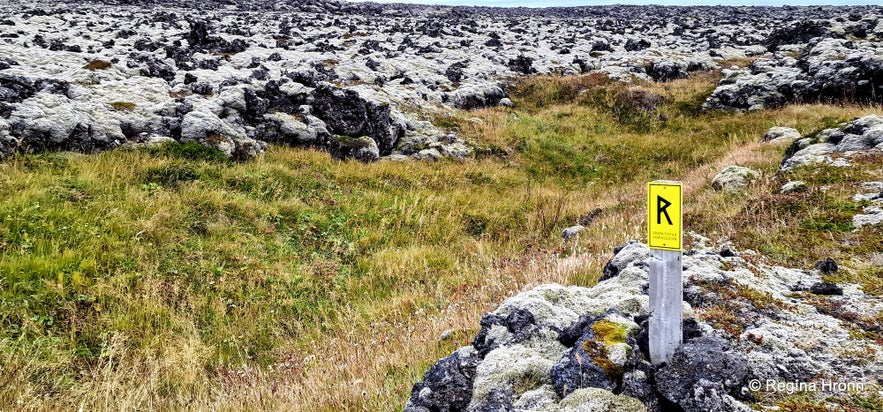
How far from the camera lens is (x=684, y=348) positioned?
316 cm

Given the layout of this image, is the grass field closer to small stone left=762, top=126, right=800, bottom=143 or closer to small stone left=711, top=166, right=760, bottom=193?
small stone left=711, top=166, right=760, bottom=193

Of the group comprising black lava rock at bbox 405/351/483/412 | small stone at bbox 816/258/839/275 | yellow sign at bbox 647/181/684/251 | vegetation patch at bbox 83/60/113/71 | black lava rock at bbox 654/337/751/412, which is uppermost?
vegetation patch at bbox 83/60/113/71

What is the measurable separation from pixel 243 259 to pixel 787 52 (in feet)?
124

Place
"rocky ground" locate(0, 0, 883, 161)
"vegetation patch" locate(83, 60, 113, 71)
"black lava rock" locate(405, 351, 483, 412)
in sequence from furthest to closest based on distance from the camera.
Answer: "vegetation patch" locate(83, 60, 113, 71), "rocky ground" locate(0, 0, 883, 161), "black lava rock" locate(405, 351, 483, 412)

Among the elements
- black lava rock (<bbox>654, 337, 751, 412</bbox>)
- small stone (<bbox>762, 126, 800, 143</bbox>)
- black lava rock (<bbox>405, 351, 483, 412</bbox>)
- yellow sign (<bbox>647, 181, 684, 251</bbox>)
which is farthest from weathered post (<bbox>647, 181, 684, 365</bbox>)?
small stone (<bbox>762, 126, 800, 143</bbox>)

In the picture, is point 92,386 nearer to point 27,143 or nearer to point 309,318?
point 309,318

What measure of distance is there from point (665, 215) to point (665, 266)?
1.18ft

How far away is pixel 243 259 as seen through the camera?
29.0ft

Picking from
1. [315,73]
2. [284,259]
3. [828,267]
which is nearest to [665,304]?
[828,267]

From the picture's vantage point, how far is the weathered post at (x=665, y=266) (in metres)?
2.82

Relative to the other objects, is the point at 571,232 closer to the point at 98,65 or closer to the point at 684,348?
the point at 684,348

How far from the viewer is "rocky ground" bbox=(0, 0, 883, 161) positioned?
1416cm

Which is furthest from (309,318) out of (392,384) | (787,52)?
(787,52)

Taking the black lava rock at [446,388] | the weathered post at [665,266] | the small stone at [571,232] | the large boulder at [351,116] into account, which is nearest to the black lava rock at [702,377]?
the weathered post at [665,266]
